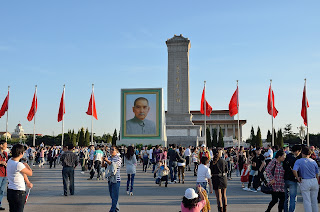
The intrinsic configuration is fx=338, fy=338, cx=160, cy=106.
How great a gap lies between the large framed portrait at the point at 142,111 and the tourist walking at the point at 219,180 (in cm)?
3229

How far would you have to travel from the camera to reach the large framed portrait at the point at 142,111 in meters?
41.2

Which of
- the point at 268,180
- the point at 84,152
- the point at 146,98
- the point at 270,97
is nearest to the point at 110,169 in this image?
the point at 268,180

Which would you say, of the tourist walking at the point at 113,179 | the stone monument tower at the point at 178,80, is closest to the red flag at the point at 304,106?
the tourist walking at the point at 113,179

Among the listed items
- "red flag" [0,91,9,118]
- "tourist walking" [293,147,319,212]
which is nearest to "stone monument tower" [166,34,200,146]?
"red flag" [0,91,9,118]

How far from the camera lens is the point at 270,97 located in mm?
30516

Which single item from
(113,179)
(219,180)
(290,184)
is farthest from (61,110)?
(290,184)

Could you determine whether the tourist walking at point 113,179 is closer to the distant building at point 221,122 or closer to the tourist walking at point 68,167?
the tourist walking at point 68,167

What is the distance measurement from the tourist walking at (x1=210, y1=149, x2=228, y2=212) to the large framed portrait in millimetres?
32287

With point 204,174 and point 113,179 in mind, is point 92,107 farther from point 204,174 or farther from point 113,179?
point 204,174

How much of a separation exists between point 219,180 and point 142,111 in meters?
33.0

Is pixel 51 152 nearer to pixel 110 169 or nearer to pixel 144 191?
pixel 144 191

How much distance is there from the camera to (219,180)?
28.0 ft

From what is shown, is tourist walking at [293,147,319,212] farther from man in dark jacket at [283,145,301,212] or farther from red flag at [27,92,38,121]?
red flag at [27,92,38,121]

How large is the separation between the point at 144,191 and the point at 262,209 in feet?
16.5
